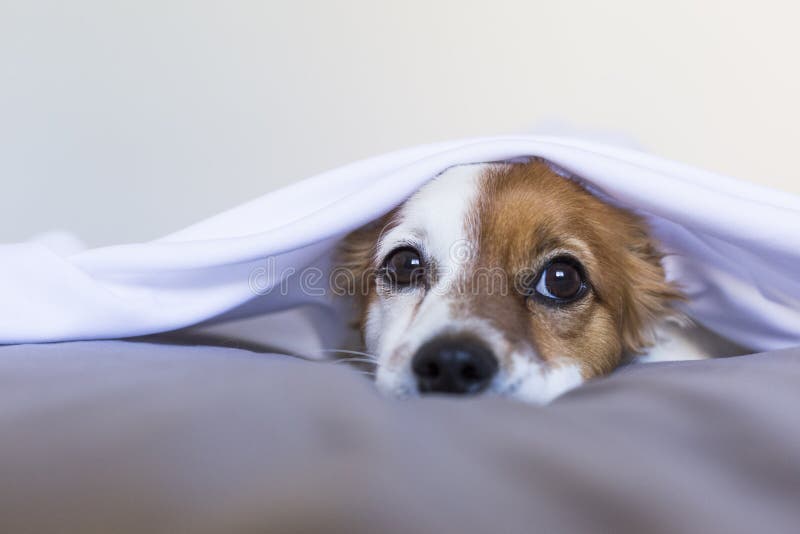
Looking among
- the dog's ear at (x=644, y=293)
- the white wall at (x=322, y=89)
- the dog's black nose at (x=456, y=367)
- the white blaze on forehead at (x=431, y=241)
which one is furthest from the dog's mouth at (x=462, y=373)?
the white wall at (x=322, y=89)

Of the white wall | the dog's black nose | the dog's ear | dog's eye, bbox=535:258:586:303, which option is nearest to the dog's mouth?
the dog's black nose

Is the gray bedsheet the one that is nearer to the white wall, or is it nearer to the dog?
the dog

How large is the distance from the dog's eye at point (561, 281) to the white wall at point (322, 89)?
0.99 m

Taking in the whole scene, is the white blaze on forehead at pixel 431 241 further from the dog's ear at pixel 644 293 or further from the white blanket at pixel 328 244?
the dog's ear at pixel 644 293

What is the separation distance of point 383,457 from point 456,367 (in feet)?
1.26

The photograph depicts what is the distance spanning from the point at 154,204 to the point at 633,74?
1.56 metres

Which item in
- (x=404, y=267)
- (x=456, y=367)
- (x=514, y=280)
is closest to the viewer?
(x=456, y=367)

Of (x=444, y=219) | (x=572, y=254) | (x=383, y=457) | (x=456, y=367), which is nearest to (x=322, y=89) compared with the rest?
(x=444, y=219)

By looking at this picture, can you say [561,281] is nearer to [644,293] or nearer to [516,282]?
[516,282]

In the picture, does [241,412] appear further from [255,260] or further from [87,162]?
[87,162]

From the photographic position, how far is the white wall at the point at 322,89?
1996 millimetres

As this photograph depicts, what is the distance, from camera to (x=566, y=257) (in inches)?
43.2

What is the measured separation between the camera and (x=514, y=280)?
1062mm

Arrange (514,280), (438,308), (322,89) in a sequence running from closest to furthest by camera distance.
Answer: (438,308) < (514,280) < (322,89)
